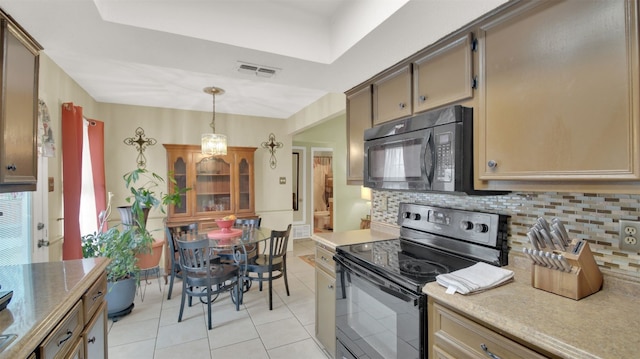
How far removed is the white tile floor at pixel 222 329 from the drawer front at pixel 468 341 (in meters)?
1.33

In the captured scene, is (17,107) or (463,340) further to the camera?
(17,107)

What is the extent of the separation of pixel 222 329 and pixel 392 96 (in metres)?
2.47

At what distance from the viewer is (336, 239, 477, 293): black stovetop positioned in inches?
54.8

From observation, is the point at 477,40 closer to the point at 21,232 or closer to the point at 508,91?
the point at 508,91

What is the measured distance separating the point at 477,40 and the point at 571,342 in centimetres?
128

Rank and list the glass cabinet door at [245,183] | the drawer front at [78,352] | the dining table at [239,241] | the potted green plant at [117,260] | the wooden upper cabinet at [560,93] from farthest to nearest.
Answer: the glass cabinet door at [245,183]
the dining table at [239,241]
the potted green plant at [117,260]
the drawer front at [78,352]
the wooden upper cabinet at [560,93]

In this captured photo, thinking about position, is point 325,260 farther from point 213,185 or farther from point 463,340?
point 213,185

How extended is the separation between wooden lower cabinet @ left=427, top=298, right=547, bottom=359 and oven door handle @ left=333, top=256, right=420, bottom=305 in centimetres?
10

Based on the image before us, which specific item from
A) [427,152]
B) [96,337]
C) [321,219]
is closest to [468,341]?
[427,152]

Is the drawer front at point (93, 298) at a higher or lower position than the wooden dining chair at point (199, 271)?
higher

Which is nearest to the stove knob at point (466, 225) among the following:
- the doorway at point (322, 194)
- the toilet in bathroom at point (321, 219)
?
the doorway at point (322, 194)

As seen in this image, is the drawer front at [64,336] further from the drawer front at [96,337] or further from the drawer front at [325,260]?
the drawer front at [325,260]

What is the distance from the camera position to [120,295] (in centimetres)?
281

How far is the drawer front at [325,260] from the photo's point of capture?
81.1 inches
